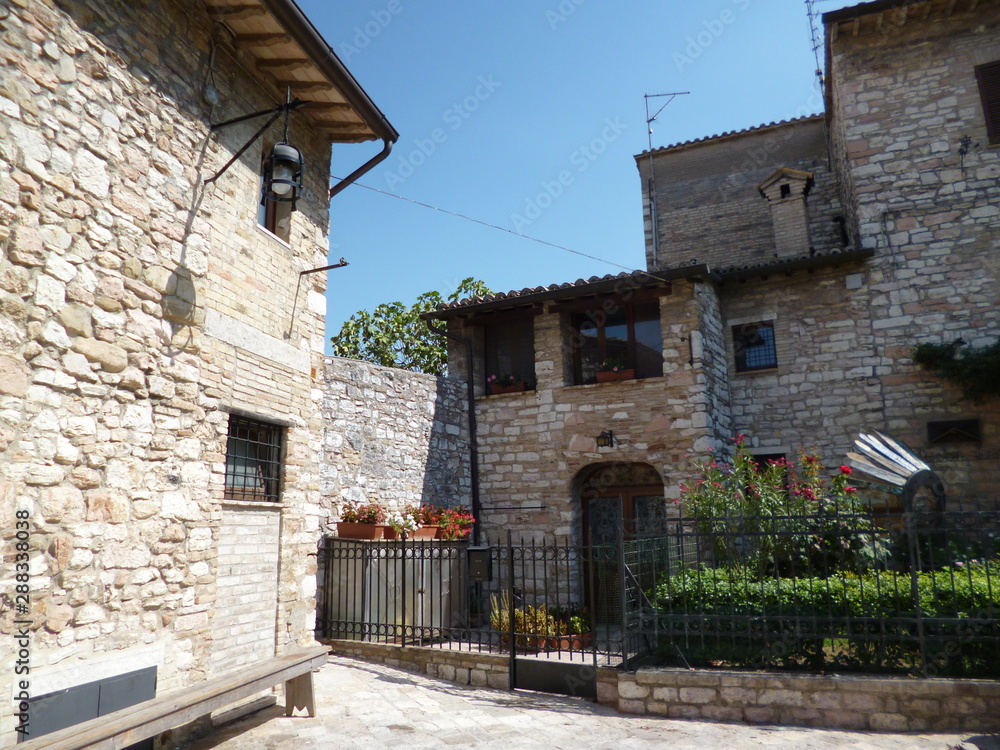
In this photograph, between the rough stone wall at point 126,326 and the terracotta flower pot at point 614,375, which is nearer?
the rough stone wall at point 126,326

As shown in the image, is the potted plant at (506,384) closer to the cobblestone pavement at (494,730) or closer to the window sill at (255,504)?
the cobblestone pavement at (494,730)

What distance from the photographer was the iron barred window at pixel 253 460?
5961 millimetres

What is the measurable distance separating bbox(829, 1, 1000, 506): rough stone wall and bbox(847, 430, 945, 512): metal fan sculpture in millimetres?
1717

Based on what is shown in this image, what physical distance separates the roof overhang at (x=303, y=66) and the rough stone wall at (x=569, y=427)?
520 centimetres

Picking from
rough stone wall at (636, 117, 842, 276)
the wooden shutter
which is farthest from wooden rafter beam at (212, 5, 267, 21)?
rough stone wall at (636, 117, 842, 276)

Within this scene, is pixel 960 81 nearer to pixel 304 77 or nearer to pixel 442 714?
pixel 304 77

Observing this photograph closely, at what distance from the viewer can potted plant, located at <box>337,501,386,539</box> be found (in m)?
8.91

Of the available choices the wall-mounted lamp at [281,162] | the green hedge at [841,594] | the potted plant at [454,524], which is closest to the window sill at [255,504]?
the wall-mounted lamp at [281,162]

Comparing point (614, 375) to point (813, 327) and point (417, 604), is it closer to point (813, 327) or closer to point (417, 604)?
point (813, 327)

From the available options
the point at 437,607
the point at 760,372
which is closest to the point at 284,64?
the point at 437,607

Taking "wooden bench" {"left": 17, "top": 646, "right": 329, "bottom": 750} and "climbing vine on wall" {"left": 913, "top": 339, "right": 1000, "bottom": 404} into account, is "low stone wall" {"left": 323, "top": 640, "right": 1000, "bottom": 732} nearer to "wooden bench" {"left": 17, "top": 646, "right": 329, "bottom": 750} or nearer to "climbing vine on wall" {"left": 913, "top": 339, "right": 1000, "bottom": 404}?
"wooden bench" {"left": 17, "top": 646, "right": 329, "bottom": 750}

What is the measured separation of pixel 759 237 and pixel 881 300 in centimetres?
401

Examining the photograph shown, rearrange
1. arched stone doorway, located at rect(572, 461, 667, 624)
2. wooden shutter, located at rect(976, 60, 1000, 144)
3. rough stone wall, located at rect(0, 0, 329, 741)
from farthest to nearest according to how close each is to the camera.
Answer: arched stone doorway, located at rect(572, 461, 667, 624) < wooden shutter, located at rect(976, 60, 1000, 144) < rough stone wall, located at rect(0, 0, 329, 741)

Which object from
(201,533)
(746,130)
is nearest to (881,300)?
(746,130)
